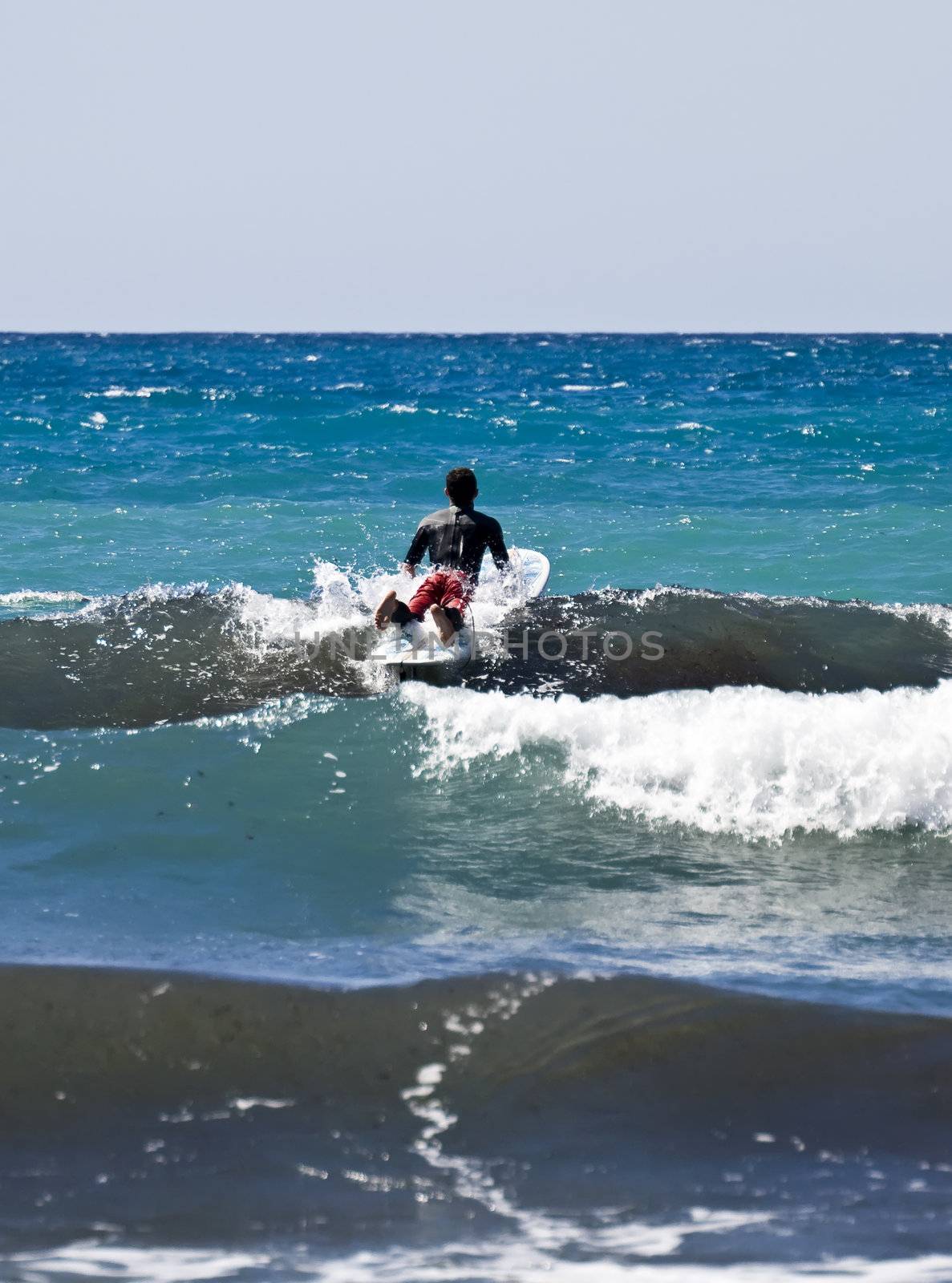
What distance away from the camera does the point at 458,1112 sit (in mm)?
3682

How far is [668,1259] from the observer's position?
3.04 metres

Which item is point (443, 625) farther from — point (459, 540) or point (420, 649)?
point (459, 540)

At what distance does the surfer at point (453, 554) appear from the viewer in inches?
328

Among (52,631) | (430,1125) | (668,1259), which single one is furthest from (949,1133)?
(52,631)

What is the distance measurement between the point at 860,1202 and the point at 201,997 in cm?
222

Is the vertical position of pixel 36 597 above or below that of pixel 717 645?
below

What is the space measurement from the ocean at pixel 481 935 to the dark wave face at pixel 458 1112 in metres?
0.01

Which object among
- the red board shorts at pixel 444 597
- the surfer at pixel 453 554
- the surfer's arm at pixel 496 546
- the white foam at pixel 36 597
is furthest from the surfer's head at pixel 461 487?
the white foam at pixel 36 597

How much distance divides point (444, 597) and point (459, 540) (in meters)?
0.55

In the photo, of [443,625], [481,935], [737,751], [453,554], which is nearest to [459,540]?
[453,554]

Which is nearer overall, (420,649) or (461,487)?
(420,649)

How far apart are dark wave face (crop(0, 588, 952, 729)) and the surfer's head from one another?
3.33 ft

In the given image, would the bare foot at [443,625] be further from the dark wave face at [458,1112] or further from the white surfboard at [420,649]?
the dark wave face at [458,1112]

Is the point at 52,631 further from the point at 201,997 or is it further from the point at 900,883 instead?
the point at 900,883
